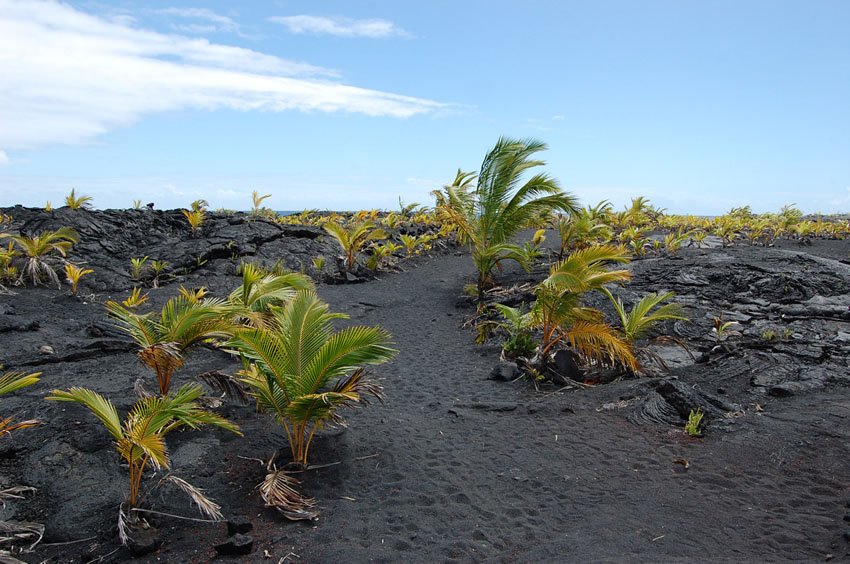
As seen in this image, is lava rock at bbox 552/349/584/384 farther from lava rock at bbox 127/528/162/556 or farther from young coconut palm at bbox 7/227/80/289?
young coconut palm at bbox 7/227/80/289

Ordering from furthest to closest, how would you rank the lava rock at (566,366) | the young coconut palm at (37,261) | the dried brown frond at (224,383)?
the young coconut palm at (37,261) → the lava rock at (566,366) → the dried brown frond at (224,383)

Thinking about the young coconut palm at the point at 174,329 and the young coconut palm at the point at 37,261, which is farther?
the young coconut palm at the point at 37,261

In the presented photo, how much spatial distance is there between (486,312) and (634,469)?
6.30 m

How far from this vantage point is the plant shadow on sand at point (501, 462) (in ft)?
11.8

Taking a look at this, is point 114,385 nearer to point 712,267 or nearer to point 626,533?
point 626,533

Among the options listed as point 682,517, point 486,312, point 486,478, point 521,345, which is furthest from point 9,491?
point 486,312

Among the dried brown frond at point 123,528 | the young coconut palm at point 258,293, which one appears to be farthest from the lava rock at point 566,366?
the dried brown frond at point 123,528

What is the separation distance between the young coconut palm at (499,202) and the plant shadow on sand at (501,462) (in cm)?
394

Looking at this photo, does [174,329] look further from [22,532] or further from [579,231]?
[579,231]

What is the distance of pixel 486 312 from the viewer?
1083 centimetres

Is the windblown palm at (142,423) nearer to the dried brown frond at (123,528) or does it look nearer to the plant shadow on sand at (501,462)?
the dried brown frond at (123,528)

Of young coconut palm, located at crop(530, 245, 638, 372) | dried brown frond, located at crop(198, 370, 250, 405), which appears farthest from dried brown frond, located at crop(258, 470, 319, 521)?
young coconut palm, located at crop(530, 245, 638, 372)

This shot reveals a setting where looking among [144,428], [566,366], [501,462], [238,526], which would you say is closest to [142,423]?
[144,428]

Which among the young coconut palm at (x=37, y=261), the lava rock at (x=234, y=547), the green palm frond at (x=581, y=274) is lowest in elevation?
the lava rock at (x=234, y=547)
